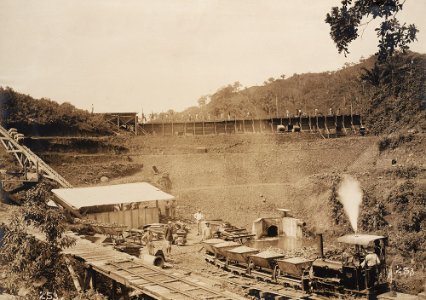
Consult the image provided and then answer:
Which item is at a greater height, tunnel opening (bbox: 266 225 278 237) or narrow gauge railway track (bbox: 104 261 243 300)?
narrow gauge railway track (bbox: 104 261 243 300)

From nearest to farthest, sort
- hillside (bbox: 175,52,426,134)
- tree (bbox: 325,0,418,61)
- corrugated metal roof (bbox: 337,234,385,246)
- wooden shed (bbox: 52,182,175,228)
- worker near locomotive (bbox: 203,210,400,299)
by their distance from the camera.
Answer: tree (bbox: 325,0,418,61), corrugated metal roof (bbox: 337,234,385,246), worker near locomotive (bbox: 203,210,400,299), wooden shed (bbox: 52,182,175,228), hillside (bbox: 175,52,426,134)

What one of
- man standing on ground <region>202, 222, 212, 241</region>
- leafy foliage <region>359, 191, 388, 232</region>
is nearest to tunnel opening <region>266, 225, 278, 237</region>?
man standing on ground <region>202, 222, 212, 241</region>

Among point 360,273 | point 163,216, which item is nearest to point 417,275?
point 360,273

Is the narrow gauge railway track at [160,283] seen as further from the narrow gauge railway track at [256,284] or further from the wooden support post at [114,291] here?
the narrow gauge railway track at [256,284]

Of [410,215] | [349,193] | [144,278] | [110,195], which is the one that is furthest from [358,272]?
[110,195]

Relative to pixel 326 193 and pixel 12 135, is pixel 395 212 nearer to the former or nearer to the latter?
pixel 326 193

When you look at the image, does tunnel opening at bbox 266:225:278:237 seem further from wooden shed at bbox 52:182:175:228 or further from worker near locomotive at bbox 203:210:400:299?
worker near locomotive at bbox 203:210:400:299
